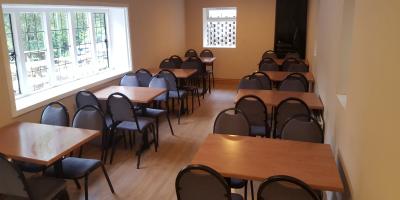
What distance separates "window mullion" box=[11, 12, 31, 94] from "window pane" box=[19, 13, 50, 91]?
5 centimetres

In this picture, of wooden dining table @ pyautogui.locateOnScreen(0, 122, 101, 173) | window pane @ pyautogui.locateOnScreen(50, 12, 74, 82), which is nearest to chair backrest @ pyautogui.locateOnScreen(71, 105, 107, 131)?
wooden dining table @ pyautogui.locateOnScreen(0, 122, 101, 173)

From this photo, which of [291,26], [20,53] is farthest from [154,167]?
[291,26]

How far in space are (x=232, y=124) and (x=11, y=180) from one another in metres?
1.92

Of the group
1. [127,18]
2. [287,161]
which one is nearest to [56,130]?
[287,161]

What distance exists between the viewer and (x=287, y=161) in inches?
97.3

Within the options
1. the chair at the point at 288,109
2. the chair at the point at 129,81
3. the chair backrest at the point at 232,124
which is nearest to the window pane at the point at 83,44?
the chair at the point at 129,81

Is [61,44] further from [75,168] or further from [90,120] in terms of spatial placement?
[75,168]

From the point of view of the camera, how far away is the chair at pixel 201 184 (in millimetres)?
2094

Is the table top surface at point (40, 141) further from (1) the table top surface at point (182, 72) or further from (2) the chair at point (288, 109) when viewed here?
(1) the table top surface at point (182, 72)

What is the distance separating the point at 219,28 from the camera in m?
9.05

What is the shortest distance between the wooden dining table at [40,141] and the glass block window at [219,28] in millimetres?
6385

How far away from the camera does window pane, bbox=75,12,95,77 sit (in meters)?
5.14

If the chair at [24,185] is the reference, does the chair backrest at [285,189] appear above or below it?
above

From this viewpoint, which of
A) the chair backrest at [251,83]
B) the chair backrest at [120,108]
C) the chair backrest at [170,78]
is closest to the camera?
the chair backrest at [120,108]
